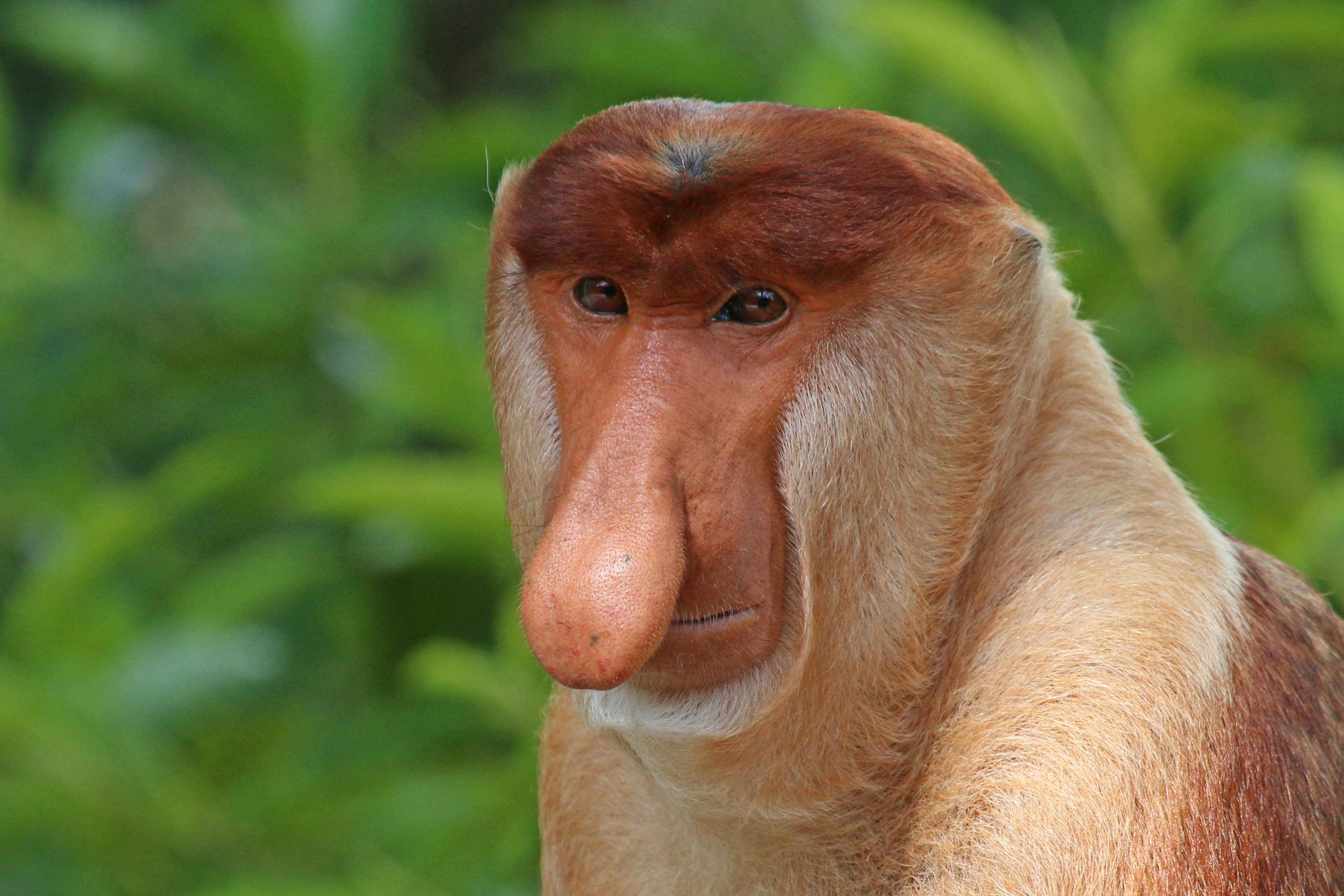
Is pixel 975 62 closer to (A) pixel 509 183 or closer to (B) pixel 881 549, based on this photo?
(A) pixel 509 183

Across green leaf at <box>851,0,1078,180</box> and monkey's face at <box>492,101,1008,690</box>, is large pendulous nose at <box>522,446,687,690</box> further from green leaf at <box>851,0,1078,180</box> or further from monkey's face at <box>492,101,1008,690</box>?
green leaf at <box>851,0,1078,180</box>

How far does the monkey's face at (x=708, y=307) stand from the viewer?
78.2 inches

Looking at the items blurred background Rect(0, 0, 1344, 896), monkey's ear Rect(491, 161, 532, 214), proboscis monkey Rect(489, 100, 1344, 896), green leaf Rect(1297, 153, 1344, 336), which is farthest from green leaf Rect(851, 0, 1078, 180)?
proboscis monkey Rect(489, 100, 1344, 896)

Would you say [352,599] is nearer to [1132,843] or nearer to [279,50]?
[279,50]

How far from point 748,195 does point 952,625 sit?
0.72m

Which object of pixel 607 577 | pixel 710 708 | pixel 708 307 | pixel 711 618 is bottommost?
pixel 710 708

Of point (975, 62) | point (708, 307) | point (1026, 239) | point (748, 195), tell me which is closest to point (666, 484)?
point (708, 307)

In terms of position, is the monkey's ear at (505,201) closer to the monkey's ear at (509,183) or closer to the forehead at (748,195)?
the monkey's ear at (509,183)

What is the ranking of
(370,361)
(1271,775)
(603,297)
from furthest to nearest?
1. (370,361)
2. (603,297)
3. (1271,775)

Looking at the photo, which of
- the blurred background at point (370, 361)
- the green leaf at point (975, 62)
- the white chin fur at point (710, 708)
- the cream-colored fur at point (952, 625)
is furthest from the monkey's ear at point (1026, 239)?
the green leaf at point (975, 62)

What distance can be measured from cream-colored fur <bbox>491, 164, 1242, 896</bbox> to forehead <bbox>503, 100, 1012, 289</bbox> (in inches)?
4.8

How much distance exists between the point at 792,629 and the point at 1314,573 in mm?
2219

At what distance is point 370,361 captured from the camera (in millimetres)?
5457

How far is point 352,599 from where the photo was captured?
17.7 feet
